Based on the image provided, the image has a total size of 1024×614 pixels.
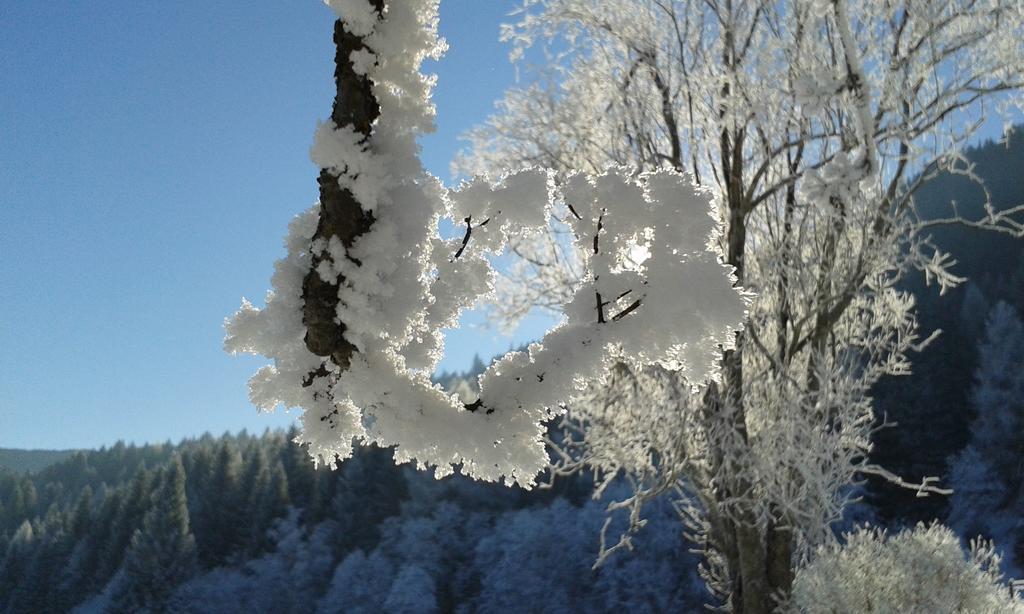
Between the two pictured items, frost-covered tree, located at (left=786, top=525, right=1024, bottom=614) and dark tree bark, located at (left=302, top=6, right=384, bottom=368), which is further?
frost-covered tree, located at (left=786, top=525, right=1024, bottom=614)

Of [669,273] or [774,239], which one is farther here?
[774,239]

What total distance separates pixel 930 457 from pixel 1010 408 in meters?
Result: 4.03

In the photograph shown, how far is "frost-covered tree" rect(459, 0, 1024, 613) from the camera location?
5.96 m

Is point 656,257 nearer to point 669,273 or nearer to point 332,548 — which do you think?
point 669,273

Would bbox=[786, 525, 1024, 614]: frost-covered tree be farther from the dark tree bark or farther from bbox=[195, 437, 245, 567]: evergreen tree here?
bbox=[195, 437, 245, 567]: evergreen tree

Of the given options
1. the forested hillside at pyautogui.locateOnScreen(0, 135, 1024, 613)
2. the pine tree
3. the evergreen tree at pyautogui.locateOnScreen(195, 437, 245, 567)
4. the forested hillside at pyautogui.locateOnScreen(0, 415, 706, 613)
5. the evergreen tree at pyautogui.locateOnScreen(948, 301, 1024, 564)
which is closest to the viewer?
the evergreen tree at pyautogui.locateOnScreen(948, 301, 1024, 564)

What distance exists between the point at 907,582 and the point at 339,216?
401 inches

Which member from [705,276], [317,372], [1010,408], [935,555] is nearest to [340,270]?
[317,372]

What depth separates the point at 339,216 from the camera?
7.28ft

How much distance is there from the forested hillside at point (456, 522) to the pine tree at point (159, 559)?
0.09 m

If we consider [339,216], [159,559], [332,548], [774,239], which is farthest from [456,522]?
[339,216]

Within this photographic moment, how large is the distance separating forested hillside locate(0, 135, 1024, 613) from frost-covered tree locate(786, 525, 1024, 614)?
21.3 m

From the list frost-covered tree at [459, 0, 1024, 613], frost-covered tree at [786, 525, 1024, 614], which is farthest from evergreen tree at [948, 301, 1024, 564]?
frost-covered tree at [459, 0, 1024, 613]

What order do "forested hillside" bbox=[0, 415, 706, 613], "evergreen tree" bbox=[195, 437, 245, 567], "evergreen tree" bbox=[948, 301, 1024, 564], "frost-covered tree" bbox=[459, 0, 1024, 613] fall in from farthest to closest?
"evergreen tree" bbox=[195, 437, 245, 567], "forested hillside" bbox=[0, 415, 706, 613], "evergreen tree" bbox=[948, 301, 1024, 564], "frost-covered tree" bbox=[459, 0, 1024, 613]
